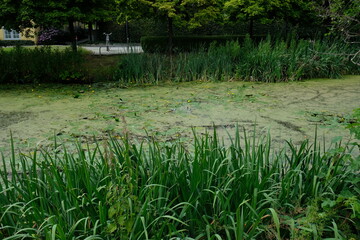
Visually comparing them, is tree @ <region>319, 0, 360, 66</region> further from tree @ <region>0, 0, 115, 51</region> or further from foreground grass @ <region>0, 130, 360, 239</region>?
tree @ <region>0, 0, 115, 51</region>

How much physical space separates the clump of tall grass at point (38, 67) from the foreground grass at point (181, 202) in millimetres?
4967

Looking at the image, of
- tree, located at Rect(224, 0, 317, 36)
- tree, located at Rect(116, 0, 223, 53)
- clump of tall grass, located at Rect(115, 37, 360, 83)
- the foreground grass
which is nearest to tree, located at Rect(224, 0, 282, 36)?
tree, located at Rect(224, 0, 317, 36)

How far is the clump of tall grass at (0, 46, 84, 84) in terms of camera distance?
6.62 m

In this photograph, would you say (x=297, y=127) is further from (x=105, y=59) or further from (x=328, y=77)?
(x=105, y=59)

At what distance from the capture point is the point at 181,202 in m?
1.95

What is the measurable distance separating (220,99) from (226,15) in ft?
18.6

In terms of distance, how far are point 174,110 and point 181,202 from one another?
272 centimetres

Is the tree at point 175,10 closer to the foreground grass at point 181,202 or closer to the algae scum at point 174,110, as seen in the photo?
the algae scum at point 174,110

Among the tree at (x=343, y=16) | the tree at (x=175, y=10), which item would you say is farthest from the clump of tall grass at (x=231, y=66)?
the tree at (x=175, y=10)

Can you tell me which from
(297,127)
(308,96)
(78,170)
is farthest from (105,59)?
(78,170)

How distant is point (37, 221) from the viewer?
1.74 metres

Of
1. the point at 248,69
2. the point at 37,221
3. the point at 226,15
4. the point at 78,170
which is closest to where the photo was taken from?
the point at 37,221

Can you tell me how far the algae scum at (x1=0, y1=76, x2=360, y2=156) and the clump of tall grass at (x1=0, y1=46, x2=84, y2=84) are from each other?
473 mm

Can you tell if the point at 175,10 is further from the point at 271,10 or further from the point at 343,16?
the point at 343,16
